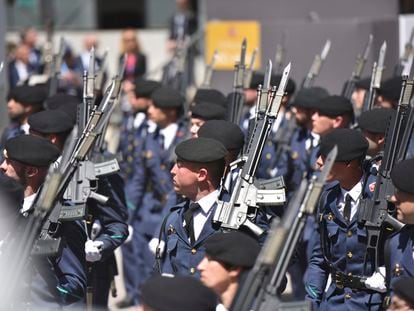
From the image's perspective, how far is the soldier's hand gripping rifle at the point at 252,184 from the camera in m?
5.69

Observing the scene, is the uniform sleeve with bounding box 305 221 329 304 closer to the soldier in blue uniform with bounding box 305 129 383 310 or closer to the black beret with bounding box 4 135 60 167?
the soldier in blue uniform with bounding box 305 129 383 310

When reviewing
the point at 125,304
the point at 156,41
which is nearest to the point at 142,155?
the point at 125,304

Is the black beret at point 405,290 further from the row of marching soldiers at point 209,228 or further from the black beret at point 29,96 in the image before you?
the black beret at point 29,96

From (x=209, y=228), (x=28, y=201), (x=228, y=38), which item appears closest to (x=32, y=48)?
(x=228, y=38)

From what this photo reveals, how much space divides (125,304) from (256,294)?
502 centimetres

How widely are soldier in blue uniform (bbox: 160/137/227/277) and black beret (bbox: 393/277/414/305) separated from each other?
1447mm

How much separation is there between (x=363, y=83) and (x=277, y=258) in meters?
4.90

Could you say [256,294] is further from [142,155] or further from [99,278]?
Answer: [142,155]

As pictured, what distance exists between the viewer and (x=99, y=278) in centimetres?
713

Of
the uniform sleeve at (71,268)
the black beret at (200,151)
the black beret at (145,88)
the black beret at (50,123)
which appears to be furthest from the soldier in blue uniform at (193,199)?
the black beret at (145,88)

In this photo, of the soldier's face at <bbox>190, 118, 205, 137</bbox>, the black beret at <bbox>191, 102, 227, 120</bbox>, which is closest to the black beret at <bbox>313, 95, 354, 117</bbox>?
the black beret at <bbox>191, 102, 227, 120</bbox>

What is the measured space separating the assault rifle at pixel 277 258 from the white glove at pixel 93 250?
6.97ft

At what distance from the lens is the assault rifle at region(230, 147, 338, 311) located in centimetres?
438

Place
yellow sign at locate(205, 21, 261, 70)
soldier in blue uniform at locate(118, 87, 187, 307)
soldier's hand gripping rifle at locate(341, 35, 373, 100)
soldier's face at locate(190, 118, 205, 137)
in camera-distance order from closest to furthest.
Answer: soldier's face at locate(190, 118, 205, 137) → soldier in blue uniform at locate(118, 87, 187, 307) → soldier's hand gripping rifle at locate(341, 35, 373, 100) → yellow sign at locate(205, 21, 261, 70)
